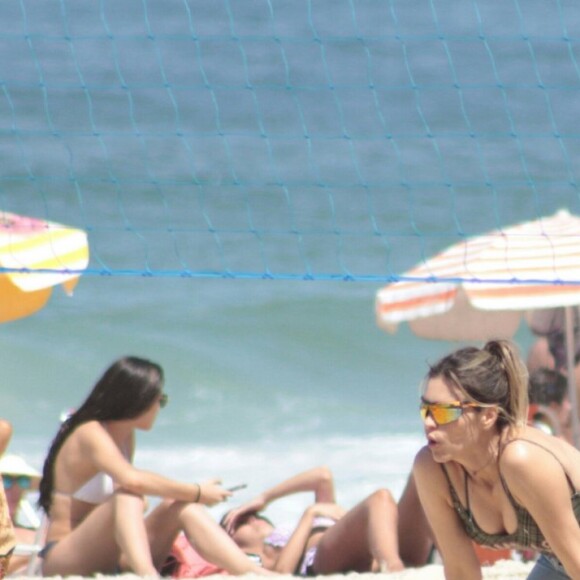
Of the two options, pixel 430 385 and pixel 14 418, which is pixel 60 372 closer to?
pixel 14 418

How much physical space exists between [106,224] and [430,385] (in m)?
9.31

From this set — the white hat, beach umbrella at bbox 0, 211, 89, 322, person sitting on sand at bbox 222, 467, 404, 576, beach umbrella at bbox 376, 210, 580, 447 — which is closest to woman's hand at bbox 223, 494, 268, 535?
person sitting on sand at bbox 222, 467, 404, 576

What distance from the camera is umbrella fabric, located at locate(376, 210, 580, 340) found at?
5.58 metres

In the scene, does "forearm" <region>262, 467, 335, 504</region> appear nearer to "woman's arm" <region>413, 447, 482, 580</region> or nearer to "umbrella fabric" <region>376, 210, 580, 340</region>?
"umbrella fabric" <region>376, 210, 580, 340</region>

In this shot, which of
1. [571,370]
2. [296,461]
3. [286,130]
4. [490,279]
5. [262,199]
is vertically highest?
[490,279]

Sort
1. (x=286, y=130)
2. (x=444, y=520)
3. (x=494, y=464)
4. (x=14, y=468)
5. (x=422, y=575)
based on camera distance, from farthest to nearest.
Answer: (x=286, y=130), (x=14, y=468), (x=422, y=575), (x=444, y=520), (x=494, y=464)

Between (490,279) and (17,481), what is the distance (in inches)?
86.8

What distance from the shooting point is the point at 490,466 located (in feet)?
9.32

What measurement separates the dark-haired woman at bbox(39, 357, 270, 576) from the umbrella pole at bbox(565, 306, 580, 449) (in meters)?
1.80

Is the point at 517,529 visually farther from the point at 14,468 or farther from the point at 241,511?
the point at 14,468

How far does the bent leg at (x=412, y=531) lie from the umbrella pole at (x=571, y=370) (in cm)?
123

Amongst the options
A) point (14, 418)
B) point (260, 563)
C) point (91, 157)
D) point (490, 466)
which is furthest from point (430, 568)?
point (91, 157)

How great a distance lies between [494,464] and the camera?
2.83m

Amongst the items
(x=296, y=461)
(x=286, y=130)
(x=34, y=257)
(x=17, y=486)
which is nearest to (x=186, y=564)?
(x=34, y=257)
